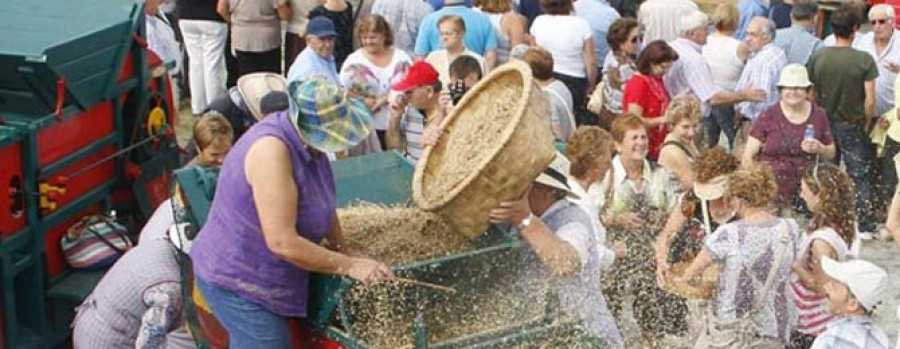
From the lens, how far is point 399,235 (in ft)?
19.0

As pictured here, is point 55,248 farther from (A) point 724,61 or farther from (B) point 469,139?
(A) point 724,61

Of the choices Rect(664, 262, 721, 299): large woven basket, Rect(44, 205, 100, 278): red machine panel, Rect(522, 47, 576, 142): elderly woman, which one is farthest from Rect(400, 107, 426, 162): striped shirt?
Rect(44, 205, 100, 278): red machine panel

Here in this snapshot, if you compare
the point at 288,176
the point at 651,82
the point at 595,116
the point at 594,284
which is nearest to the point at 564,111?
the point at 651,82

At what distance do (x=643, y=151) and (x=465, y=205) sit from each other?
8.89ft

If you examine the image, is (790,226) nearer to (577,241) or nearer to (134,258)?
(577,241)

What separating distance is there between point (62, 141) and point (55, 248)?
0.49 metres

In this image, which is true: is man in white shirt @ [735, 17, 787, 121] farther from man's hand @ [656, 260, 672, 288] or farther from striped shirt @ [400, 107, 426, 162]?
man's hand @ [656, 260, 672, 288]

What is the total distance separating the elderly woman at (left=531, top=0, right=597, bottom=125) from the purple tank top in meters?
5.44

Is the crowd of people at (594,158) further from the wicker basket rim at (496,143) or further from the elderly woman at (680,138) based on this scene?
the wicker basket rim at (496,143)

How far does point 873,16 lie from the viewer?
10609 mm

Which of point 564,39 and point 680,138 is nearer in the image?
point 680,138

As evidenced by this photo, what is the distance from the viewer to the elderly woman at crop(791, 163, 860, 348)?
22.5 feet

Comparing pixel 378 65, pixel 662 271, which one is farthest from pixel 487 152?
pixel 378 65

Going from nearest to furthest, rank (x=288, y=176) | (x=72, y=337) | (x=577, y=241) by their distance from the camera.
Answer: (x=288, y=176)
(x=577, y=241)
(x=72, y=337)
